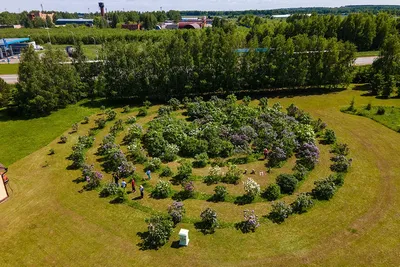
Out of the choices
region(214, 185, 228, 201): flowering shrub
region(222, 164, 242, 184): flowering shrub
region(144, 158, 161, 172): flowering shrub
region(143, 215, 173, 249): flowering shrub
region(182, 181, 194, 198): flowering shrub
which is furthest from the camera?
region(144, 158, 161, 172): flowering shrub

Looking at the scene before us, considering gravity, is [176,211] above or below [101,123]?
below

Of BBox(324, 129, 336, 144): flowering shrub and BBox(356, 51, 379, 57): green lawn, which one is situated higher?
BBox(356, 51, 379, 57): green lawn

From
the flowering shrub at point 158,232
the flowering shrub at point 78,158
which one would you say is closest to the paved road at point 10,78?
the flowering shrub at point 78,158

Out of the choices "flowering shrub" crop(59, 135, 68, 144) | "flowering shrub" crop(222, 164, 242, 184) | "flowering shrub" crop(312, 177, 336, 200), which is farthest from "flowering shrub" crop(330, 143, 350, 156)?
"flowering shrub" crop(59, 135, 68, 144)

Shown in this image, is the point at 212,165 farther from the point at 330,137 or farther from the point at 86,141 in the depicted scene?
the point at 86,141

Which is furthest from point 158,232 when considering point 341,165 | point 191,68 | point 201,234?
point 191,68

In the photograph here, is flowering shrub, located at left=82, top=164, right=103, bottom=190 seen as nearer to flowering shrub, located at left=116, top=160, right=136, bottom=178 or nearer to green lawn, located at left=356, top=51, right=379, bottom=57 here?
flowering shrub, located at left=116, top=160, right=136, bottom=178
